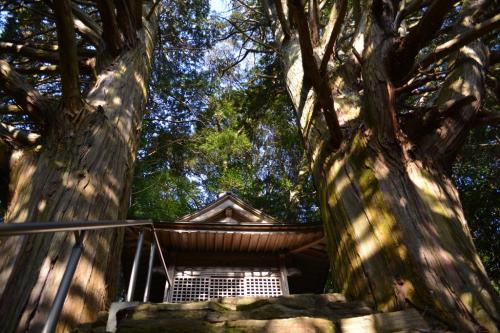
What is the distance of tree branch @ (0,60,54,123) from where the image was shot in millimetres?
2752

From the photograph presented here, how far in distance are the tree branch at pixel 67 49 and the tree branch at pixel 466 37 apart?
9.43ft

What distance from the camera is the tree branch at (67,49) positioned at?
2.48 meters

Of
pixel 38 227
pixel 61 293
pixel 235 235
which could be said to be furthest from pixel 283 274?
pixel 38 227

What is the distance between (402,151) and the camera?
8.57ft

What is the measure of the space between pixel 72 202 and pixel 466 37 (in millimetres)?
3370

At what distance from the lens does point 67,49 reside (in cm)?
258

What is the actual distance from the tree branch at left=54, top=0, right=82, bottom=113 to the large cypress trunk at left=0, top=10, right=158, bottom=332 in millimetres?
238

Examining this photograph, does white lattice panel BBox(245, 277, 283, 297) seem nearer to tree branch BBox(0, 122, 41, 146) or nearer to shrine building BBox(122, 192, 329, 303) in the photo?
shrine building BBox(122, 192, 329, 303)

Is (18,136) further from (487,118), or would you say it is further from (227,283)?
(227,283)

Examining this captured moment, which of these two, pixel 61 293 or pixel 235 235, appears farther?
pixel 235 235

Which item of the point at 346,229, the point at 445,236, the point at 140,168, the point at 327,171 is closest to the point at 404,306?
the point at 445,236

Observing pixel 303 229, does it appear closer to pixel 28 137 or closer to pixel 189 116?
pixel 28 137

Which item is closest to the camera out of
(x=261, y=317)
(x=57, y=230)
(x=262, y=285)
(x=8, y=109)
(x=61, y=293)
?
(x=57, y=230)

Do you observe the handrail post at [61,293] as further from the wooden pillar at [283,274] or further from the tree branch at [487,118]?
the wooden pillar at [283,274]
